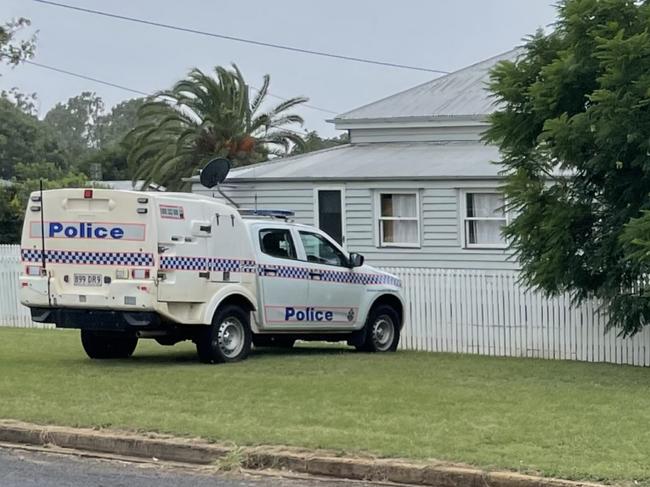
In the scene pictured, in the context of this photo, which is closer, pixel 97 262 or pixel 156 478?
pixel 156 478

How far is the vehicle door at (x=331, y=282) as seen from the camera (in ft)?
50.5

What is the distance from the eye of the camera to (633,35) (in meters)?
13.6

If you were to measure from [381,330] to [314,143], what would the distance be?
39959mm

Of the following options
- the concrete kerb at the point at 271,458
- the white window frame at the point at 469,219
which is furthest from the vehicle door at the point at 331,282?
the white window frame at the point at 469,219

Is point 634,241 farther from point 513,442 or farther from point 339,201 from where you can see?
point 339,201

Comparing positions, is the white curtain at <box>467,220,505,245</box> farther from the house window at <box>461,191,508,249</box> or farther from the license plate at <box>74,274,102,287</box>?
the license plate at <box>74,274,102,287</box>

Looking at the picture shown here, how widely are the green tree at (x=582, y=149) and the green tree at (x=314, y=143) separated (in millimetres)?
17099

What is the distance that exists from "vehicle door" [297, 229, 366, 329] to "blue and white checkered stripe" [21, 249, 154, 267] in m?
3.05

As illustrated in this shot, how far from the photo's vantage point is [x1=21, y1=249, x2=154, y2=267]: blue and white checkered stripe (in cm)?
1292

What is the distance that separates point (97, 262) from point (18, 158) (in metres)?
63.5

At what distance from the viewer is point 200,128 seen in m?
37.1

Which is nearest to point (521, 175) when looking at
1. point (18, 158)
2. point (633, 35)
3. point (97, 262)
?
point (633, 35)

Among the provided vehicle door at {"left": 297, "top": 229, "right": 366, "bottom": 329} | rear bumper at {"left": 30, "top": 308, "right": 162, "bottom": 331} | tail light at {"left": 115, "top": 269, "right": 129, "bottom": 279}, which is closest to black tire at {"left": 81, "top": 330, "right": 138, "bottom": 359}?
rear bumper at {"left": 30, "top": 308, "right": 162, "bottom": 331}

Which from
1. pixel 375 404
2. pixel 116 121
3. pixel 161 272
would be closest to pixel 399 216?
pixel 161 272
